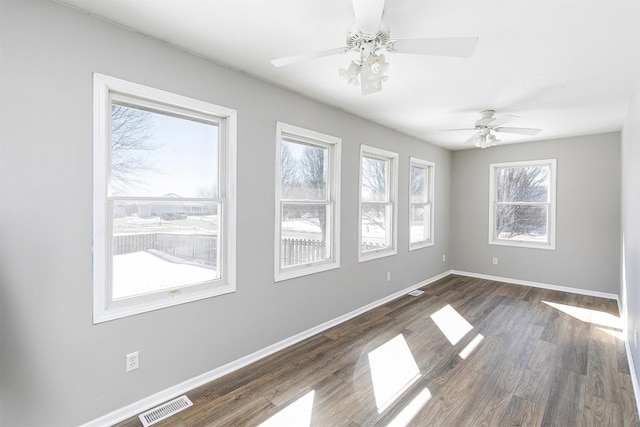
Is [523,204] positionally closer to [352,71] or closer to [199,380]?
[352,71]

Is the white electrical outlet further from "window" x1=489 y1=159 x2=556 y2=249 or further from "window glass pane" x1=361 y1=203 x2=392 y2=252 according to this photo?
"window" x1=489 y1=159 x2=556 y2=249

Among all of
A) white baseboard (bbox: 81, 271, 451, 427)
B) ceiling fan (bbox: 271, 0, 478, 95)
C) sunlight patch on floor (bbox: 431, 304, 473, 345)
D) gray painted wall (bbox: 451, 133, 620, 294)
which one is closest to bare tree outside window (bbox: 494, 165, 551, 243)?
gray painted wall (bbox: 451, 133, 620, 294)

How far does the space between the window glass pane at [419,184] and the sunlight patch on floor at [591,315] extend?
7.86ft

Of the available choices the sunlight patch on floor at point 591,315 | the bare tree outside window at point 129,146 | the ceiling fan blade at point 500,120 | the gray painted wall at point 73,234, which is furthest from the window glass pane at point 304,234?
the sunlight patch on floor at point 591,315

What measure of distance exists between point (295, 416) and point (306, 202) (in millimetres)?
1925

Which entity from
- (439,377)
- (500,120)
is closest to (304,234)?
(439,377)

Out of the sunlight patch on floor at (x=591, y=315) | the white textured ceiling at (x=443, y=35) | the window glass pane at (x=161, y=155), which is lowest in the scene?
the sunlight patch on floor at (x=591, y=315)

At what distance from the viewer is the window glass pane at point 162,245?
6.75 feet

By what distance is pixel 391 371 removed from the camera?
2.60m

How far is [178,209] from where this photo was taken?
232 centimetres

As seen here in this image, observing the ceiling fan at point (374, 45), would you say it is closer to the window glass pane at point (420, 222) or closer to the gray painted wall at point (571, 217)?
the window glass pane at point (420, 222)

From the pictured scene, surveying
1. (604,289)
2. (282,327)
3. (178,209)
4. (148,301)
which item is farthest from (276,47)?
(604,289)

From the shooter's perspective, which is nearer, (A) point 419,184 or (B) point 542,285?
(B) point 542,285

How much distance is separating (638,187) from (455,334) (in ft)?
6.74
